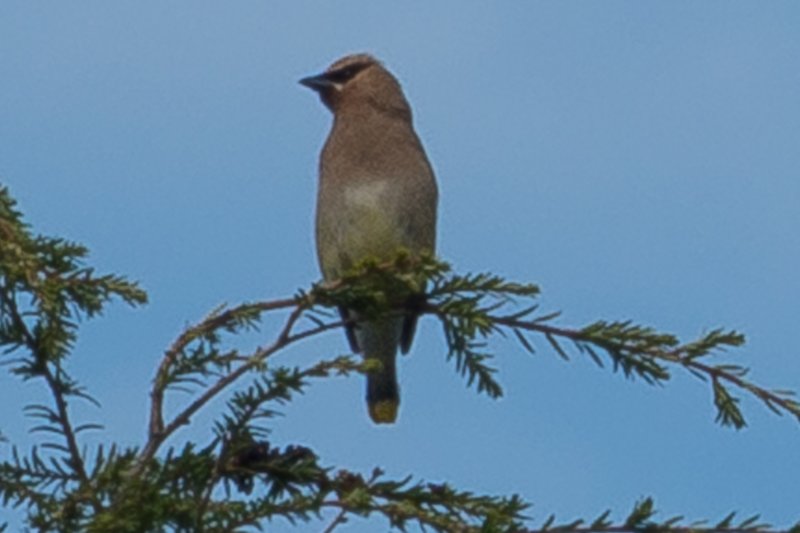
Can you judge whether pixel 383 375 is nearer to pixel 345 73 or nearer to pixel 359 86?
pixel 359 86

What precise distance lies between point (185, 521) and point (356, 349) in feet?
13.5

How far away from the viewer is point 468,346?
421cm

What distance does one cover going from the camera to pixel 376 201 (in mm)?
6551

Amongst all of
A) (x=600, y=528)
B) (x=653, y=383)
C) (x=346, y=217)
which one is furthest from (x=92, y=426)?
(x=346, y=217)

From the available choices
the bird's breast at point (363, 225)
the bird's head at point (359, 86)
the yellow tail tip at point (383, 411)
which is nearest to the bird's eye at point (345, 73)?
the bird's head at point (359, 86)

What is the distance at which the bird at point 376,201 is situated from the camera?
257 inches

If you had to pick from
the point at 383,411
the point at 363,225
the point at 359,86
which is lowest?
the point at 383,411

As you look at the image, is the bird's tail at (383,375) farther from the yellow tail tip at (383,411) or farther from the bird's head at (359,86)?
the bird's head at (359,86)

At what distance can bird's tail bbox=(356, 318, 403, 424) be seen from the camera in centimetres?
682

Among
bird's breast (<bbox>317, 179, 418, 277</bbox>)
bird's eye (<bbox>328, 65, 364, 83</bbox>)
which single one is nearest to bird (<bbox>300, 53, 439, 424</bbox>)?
bird's breast (<bbox>317, 179, 418, 277</bbox>)

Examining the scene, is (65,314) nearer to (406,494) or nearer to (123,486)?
(123,486)

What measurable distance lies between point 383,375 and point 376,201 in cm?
69

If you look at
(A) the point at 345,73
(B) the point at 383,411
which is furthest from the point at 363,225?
(A) the point at 345,73

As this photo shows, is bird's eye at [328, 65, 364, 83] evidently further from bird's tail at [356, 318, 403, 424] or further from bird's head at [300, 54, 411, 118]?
bird's tail at [356, 318, 403, 424]
